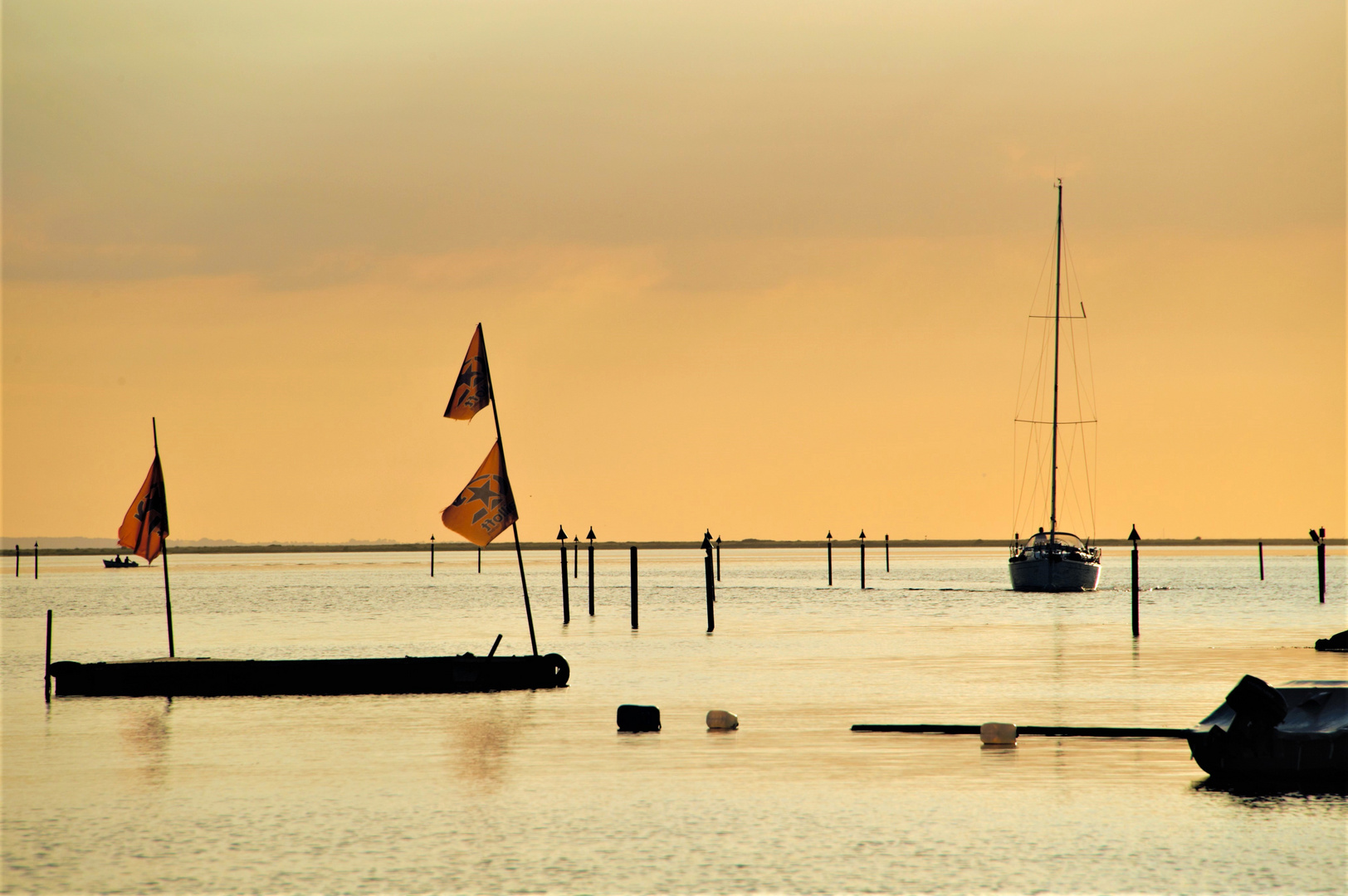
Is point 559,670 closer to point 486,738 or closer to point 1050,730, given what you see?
point 486,738

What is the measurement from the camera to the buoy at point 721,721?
89.7ft

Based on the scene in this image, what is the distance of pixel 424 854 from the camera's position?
1730 centimetres

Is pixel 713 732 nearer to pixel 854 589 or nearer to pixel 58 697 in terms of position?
pixel 58 697

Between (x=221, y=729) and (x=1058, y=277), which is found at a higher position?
(x=1058, y=277)

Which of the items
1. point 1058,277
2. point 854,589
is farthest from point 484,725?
point 854,589

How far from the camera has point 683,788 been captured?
21.4m

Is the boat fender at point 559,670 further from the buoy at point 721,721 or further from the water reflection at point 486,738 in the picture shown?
the buoy at point 721,721

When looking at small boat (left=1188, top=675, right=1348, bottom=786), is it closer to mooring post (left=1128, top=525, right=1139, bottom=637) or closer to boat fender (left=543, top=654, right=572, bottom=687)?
boat fender (left=543, top=654, right=572, bottom=687)

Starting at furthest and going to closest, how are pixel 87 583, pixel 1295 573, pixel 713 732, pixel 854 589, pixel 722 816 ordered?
pixel 1295 573 → pixel 87 583 → pixel 854 589 → pixel 713 732 → pixel 722 816

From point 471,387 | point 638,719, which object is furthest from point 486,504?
point 638,719

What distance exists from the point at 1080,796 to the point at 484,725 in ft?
39.4

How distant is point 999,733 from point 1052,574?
75.2m

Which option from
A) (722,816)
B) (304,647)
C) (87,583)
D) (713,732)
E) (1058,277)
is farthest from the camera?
(87,583)

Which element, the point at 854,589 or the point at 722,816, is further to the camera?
the point at 854,589
